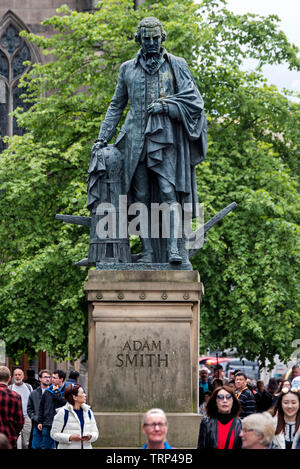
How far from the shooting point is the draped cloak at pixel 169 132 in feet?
40.4

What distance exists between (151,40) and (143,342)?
330 cm

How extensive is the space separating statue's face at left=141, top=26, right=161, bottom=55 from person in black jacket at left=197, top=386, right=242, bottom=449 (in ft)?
14.6

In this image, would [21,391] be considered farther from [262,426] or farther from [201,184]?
[262,426]

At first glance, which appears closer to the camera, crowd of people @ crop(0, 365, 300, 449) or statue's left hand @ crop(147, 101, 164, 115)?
crowd of people @ crop(0, 365, 300, 449)

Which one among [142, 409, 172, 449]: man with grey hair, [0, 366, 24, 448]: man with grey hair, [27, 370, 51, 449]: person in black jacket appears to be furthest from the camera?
[27, 370, 51, 449]: person in black jacket

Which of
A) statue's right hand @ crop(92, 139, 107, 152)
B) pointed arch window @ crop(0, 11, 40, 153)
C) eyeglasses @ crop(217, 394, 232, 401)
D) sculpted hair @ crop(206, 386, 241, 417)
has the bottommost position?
sculpted hair @ crop(206, 386, 241, 417)

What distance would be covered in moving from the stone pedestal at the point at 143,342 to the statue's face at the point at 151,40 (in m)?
2.47

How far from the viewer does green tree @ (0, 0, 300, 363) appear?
86.5 ft

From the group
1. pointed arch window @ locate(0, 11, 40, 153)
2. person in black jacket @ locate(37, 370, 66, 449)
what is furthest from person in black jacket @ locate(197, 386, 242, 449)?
pointed arch window @ locate(0, 11, 40, 153)

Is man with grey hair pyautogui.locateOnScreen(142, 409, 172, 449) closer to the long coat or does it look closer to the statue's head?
the long coat

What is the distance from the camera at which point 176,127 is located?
12.5 meters

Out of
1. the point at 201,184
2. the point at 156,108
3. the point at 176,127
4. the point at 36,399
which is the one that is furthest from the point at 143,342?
the point at 201,184

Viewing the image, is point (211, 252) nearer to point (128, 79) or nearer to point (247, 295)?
point (247, 295)
